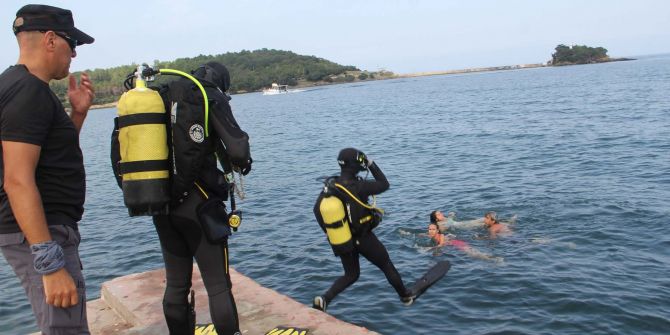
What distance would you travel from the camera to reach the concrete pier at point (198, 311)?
601 centimetres

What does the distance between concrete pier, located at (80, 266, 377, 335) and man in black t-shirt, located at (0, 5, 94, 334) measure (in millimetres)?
2835

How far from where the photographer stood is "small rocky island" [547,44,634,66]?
608 ft

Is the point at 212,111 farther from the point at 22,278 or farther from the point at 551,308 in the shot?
the point at 551,308

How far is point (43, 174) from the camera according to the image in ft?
10.7

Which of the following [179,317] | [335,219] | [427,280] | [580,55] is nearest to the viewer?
[179,317]

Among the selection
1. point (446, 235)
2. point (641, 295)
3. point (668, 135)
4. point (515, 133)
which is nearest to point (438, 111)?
point (515, 133)

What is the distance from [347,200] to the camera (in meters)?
6.55

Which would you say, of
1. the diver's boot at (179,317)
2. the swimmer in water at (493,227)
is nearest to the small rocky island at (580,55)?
the swimmer in water at (493,227)

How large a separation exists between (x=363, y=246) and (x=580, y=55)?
20127cm

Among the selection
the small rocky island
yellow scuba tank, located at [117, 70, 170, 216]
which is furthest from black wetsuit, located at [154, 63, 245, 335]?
the small rocky island

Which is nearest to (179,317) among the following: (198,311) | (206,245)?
(206,245)

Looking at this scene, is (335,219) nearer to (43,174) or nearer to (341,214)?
(341,214)

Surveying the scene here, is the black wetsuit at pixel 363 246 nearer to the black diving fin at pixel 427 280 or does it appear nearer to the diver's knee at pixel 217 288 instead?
the black diving fin at pixel 427 280

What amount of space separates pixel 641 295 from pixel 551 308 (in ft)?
5.31
